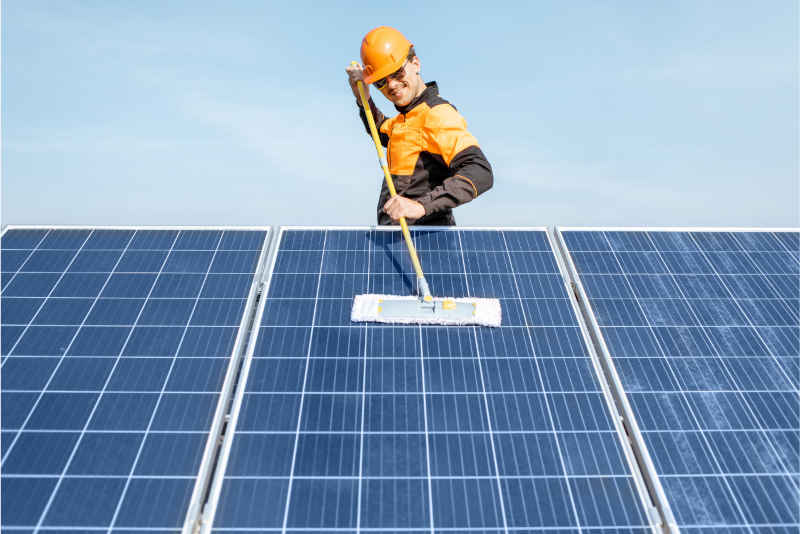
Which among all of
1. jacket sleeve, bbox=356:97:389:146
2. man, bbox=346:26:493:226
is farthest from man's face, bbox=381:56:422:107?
jacket sleeve, bbox=356:97:389:146

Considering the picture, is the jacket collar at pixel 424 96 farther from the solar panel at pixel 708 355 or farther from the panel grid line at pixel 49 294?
the panel grid line at pixel 49 294

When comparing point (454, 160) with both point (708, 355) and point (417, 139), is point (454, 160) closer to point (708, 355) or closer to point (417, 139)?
point (417, 139)

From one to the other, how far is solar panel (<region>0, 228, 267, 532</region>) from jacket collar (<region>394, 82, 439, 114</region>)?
2032 millimetres

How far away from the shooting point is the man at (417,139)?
465cm

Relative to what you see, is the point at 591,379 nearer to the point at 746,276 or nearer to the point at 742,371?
the point at 742,371

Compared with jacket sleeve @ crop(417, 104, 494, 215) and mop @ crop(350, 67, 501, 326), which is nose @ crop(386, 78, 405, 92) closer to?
jacket sleeve @ crop(417, 104, 494, 215)

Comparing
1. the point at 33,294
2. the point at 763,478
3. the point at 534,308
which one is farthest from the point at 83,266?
the point at 763,478

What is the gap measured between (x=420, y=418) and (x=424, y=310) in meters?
0.96

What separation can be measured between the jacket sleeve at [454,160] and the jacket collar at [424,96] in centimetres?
24

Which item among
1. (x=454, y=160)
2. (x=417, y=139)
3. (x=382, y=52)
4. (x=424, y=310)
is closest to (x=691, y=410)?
(x=424, y=310)

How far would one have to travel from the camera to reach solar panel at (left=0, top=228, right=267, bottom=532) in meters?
2.99

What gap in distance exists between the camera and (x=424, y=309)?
158 inches

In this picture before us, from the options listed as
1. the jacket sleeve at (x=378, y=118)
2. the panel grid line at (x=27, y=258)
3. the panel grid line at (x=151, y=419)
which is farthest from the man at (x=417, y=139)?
the panel grid line at (x=27, y=258)

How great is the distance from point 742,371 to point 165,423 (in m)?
4.31
